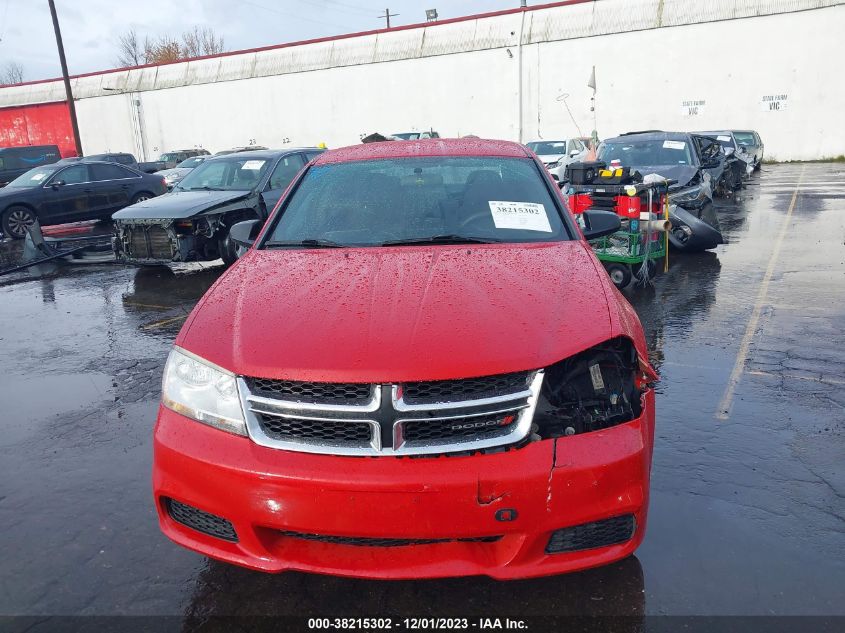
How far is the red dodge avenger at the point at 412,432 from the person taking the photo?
2.14m

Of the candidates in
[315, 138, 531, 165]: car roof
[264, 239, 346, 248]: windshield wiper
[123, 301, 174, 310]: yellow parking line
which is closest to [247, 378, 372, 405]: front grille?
[264, 239, 346, 248]: windshield wiper

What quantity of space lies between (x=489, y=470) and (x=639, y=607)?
88 cm

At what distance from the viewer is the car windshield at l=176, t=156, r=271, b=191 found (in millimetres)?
9598

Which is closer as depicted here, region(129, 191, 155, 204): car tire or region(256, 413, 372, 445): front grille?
region(256, 413, 372, 445): front grille

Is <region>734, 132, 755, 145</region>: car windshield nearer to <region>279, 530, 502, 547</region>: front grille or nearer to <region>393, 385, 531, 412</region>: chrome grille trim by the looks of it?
<region>393, 385, 531, 412</region>: chrome grille trim

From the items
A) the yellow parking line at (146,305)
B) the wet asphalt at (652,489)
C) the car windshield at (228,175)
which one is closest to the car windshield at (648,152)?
the wet asphalt at (652,489)

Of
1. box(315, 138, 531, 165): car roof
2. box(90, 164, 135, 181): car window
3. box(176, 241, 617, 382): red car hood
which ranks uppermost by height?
box(315, 138, 531, 165): car roof

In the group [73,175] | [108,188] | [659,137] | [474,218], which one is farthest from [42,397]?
[108,188]

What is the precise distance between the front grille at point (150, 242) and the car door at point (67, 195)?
6.27m

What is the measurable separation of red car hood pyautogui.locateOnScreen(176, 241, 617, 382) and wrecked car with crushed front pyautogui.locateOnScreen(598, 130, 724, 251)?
5.46 m

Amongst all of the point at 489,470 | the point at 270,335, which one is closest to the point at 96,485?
the point at 270,335

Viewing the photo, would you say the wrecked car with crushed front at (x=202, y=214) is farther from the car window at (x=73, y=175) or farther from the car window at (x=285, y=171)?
the car window at (x=73, y=175)

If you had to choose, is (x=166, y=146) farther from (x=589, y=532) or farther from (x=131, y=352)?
(x=589, y=532)

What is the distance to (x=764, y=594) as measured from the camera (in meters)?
2.49
